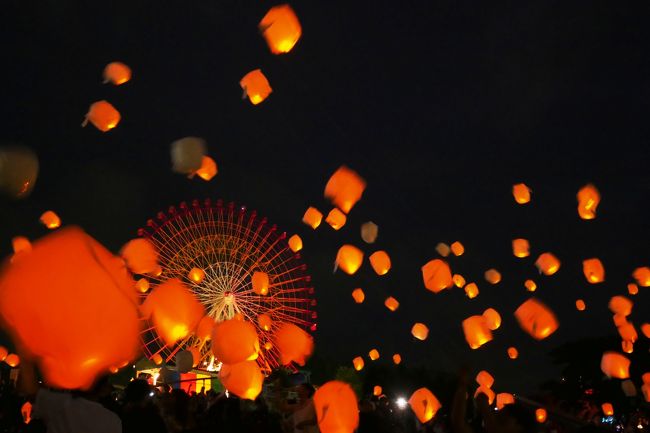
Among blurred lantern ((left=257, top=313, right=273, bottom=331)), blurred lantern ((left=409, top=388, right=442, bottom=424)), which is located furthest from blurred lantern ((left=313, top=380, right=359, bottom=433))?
blurred lantern ((left=257, top=313, right=273, bottom=331))

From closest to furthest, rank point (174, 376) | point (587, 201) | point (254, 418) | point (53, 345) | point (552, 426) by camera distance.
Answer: point (53, 345) < point (254, 418) < point (552, 426) < point (587, 201) < point (174, 376)

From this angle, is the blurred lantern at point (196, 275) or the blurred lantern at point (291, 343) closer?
the blurred lantern at point (291, 343)

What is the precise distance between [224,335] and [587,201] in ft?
24.4

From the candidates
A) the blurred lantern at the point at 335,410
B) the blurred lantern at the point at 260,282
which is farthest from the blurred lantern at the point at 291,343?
the blurred lantern at the point at 335,410

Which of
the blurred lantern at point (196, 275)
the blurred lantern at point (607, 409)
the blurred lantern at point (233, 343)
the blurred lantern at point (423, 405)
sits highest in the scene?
the blurred lantern at point (196, 275)

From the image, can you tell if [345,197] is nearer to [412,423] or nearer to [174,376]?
[412,423]

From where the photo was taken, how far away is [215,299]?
88.2 ft

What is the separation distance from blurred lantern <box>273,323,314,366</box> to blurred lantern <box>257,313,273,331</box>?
0.47m

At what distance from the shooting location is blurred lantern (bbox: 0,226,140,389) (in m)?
4.16

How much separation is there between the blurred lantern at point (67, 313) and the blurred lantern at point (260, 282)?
70.5ft

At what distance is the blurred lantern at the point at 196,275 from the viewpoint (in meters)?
25.8

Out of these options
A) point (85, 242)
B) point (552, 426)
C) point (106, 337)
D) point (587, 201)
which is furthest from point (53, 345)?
point (587, 201)

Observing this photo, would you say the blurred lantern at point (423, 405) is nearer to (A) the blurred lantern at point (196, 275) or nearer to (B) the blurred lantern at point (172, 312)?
(B) the blurred lantern at point (172, 312)

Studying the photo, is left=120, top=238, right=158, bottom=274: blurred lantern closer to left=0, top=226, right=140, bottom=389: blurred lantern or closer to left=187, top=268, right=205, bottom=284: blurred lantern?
left=187, top=268, right=205, bottom=284: blurred lantern
